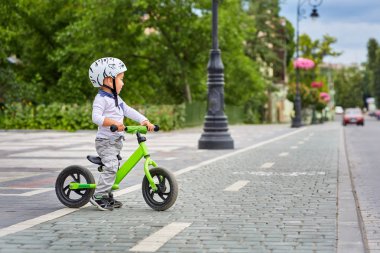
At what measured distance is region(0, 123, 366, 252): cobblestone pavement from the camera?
18.4 ft

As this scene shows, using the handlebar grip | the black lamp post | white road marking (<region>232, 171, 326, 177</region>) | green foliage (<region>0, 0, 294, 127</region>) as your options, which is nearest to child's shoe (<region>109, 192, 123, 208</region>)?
the handlebar grip

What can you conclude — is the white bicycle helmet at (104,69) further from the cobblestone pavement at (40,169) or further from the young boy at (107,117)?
the cobblestone pavement at (40,169)

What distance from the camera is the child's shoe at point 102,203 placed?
7559 millimetres

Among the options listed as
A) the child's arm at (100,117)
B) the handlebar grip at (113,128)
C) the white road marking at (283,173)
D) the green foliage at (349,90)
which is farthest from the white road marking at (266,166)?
the green foliage at (349,90)

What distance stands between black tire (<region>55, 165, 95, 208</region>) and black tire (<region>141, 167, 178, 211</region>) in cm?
61

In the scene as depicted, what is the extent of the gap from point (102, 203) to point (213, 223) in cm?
142

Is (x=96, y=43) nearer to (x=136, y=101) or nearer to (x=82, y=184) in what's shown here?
(x=136, y=101)

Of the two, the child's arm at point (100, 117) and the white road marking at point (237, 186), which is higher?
the child's arm at point (100, 117)

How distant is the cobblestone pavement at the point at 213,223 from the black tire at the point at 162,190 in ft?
0.32

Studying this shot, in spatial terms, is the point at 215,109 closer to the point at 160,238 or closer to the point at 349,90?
the point at 160,238

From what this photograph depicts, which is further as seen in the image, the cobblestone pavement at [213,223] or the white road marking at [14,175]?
the white road marking at [14,175]

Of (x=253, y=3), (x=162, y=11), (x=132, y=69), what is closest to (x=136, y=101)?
(x=132, y=69)

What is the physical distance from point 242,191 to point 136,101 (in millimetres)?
36533

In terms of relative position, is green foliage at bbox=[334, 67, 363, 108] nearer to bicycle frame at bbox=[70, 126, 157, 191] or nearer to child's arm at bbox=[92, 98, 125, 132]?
bicycle frame at bbox=[70, 126, 157, 191]
